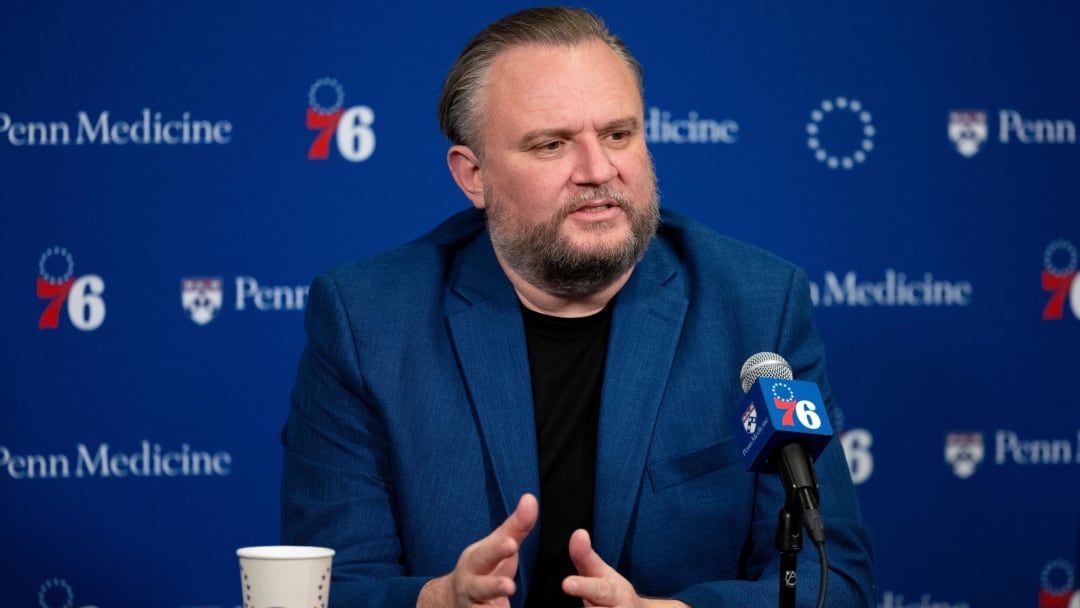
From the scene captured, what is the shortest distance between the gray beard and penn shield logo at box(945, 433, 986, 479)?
5.28ft

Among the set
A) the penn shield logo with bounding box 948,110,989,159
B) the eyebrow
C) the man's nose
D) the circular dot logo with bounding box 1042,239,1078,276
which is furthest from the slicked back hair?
the circular dot logo with bounding box 1042,239,1078,276

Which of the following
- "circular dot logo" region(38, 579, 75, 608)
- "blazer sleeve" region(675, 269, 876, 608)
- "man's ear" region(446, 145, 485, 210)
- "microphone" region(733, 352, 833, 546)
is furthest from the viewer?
"circular dot logo" region(38, 579, 75, 608)

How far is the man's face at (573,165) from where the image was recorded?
2.54 meters

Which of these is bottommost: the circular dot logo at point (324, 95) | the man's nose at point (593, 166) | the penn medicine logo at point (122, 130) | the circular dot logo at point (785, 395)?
the circular dot logo at point (785, 395)

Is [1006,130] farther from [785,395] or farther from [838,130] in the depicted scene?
[785,395]

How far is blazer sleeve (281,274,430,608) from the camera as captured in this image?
2.44m

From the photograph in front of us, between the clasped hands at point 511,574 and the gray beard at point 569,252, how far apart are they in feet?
2.63

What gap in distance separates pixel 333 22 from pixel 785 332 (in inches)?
75.0

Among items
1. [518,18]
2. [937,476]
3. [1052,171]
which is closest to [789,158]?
[1052,171]

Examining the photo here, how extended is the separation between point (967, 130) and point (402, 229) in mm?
1775

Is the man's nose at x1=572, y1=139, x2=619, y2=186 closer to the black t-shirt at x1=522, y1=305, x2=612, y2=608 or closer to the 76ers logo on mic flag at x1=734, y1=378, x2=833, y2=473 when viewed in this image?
the black t-shirt at x1=522, y1=305, x2=612, y2=608

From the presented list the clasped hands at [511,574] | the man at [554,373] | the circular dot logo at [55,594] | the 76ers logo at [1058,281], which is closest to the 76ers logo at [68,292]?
the circular dot logo at [55,594]

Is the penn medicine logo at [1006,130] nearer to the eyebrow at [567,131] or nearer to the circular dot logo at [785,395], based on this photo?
the eyebrow at [567,131]

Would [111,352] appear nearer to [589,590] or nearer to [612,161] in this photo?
[612,161]
